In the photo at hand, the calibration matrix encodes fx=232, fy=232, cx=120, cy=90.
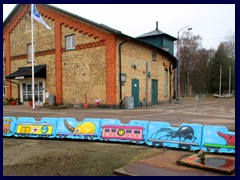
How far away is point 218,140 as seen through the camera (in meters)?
5.52

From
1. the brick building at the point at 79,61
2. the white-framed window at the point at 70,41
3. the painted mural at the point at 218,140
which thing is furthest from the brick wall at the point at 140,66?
the painted mural at the point at 218,140

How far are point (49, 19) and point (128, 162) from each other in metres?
18.5

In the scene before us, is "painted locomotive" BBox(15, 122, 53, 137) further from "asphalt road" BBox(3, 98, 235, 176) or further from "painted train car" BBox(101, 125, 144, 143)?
"painted train car" BBox(101, 125, 144, 143)

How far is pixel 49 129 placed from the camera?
24.2 feet

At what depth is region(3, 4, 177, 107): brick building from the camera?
17266 millimetres

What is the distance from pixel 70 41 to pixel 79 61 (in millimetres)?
2202

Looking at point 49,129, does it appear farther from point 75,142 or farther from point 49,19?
point 49,19

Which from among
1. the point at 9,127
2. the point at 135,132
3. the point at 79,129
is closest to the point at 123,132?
the point at 135,132

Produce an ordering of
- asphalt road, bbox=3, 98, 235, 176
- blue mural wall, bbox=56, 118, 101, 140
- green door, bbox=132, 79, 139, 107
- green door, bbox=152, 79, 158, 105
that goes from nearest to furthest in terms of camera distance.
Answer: asphalt road, bbox=3, 98, 235, 176, blue mural wall, bbox=56, 118, 101, 140, green door, bbox=132, 79, 139, 107, green door, bbox=152, 79, 158, 105

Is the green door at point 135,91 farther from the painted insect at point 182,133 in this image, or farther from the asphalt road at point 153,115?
the painted insect at point 182,133

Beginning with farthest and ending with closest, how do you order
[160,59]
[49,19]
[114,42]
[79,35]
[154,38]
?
[154,38]
[160,59]
[49,19]
[79,35]
[114,42]

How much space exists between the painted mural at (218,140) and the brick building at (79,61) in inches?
449

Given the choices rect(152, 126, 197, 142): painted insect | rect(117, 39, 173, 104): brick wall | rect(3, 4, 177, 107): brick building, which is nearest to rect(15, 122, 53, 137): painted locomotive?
rect(152, 126, 197, 142): painted insect
